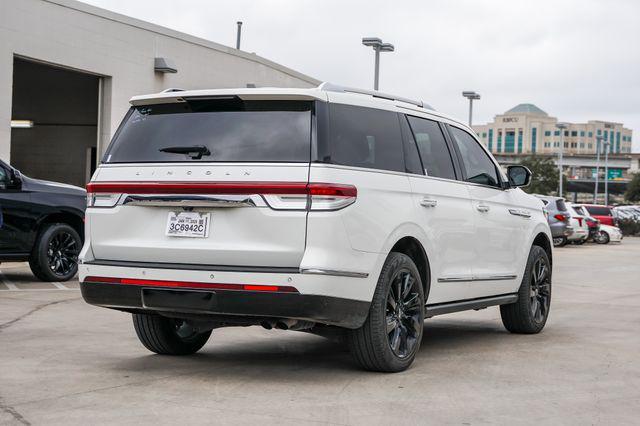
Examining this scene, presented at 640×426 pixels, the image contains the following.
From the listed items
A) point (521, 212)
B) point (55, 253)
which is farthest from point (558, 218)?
point (521, 212)

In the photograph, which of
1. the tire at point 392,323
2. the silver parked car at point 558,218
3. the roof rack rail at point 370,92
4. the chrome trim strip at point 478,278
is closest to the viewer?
the tire at point 392,323

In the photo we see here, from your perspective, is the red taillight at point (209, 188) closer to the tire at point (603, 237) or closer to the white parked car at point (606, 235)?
the white parked car at point (606, 235)

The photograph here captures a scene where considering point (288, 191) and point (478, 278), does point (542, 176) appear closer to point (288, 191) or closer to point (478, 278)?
point (478, 278)

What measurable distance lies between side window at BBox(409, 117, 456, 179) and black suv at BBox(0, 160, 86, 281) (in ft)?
23.4

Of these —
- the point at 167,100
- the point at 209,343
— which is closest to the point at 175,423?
the point at 167,100

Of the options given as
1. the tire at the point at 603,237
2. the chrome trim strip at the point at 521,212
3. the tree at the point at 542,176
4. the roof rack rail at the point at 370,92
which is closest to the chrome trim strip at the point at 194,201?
the roof rack rail at the point at 370,92

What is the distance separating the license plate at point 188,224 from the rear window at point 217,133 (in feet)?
1.23

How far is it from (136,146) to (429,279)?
2.34 m

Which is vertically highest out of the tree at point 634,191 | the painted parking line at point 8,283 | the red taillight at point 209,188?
the tree at point 634,191

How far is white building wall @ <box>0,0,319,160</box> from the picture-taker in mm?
22031

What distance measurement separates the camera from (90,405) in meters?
5.80

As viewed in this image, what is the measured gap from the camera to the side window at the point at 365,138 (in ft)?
21.7

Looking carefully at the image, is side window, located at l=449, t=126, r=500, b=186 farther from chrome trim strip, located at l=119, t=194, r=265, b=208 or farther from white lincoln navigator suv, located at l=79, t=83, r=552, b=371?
chrome trim strip, located at l=119, t=194, r=265, b=208

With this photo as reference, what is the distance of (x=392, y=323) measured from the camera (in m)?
6.98
